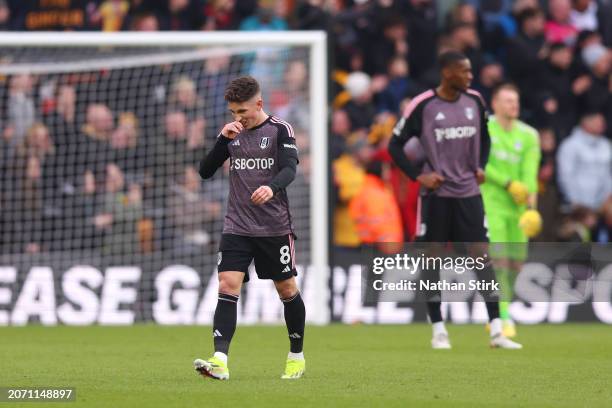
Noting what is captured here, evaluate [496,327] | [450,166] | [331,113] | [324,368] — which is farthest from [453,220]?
[331,113]

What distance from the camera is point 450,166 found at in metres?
12.1

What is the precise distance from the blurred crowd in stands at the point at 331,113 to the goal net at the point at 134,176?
27 mm

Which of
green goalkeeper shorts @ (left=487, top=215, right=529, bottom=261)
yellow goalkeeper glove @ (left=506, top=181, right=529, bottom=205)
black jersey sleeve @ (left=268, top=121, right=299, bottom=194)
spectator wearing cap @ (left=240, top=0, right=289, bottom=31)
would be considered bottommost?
green goalkeeper shorts @ (left=487, top=215, right=529, bottom=261)

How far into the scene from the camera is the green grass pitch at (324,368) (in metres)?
8.00

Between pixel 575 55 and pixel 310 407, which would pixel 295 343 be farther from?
pixel 575 55

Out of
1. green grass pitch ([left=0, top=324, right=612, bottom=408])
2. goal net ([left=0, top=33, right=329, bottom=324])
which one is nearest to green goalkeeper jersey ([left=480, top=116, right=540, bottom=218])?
green grass pitch ([left=0, top=324, right=612, bottom=408])

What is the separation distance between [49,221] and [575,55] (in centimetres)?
759

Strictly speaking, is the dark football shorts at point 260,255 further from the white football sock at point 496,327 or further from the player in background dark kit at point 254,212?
the white football sock at point 496,327

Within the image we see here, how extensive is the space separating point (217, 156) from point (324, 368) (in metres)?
1.87

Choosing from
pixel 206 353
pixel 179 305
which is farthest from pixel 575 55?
pixel 206 353

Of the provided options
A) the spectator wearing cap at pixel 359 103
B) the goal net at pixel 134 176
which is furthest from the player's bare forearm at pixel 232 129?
the spectator wearing cap at pixel 359 103

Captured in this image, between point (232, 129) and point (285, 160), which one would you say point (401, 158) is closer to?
point (285, 160)

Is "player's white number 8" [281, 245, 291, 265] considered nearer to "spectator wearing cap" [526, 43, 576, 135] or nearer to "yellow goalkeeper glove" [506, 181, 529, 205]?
"yellow goalkeeper glove" [506, 181, 529, 205]

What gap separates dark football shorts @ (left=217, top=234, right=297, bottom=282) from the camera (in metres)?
9.13
